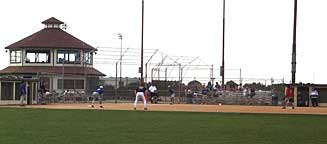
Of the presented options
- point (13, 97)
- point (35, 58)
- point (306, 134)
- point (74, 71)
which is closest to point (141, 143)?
point (306, 134)

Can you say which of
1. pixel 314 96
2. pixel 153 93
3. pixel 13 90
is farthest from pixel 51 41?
pixel 314 96

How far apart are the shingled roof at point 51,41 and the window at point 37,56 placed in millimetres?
1077

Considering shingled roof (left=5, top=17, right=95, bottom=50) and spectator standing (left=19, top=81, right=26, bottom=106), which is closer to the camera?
spectator standing (left=19, top=81, right=26, bottom=106)

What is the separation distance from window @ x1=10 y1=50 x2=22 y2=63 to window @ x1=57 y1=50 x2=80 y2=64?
4.43 metres

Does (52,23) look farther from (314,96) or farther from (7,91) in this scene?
(314,96)

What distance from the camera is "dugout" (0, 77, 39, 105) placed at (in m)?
45.1

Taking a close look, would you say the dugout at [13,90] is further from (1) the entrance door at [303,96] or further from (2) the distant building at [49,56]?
(2) the distant building at [49,56]

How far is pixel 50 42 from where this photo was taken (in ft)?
241

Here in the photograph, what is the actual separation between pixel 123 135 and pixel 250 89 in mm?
40278

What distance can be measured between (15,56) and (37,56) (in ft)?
8.82

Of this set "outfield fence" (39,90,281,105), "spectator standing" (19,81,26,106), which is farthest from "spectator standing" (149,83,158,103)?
"spectator standing" (19,81,26,106)

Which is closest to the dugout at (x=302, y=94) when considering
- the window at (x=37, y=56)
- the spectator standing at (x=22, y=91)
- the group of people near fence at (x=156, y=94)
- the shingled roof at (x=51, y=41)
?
the group of people near fence at (x=156, y=94)

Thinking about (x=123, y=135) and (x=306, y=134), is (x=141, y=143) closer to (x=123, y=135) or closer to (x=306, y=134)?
(x=123, y=135)

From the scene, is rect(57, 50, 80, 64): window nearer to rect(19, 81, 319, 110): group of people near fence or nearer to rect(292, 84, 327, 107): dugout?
rect(19, 81, 319, 110): group of people near fence
